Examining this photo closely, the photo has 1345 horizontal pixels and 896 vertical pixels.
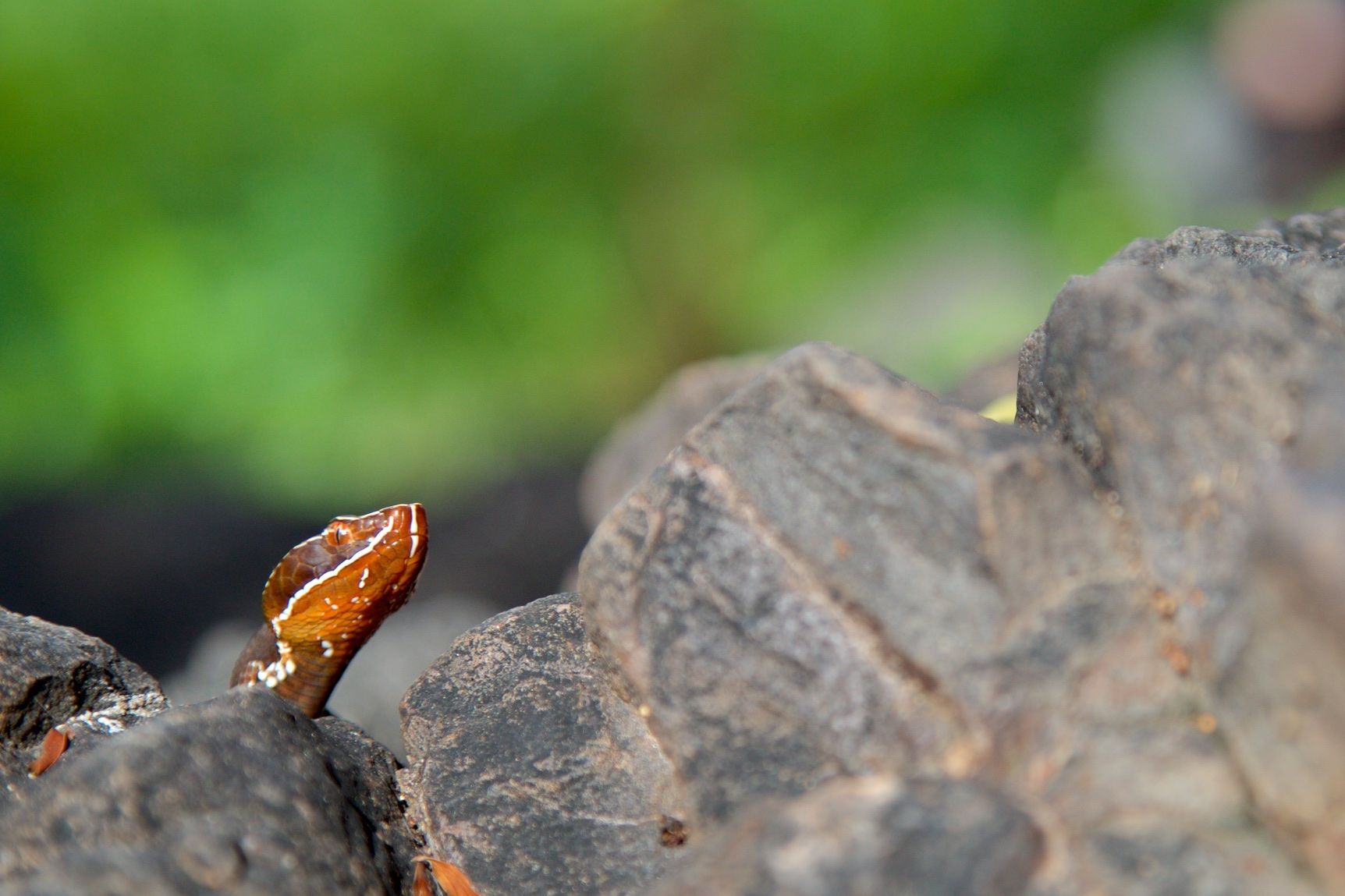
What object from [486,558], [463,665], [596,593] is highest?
[596,593]

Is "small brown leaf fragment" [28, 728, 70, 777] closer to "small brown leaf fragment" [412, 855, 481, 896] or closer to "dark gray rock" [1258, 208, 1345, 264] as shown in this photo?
"small brown leaf fragment" [412, 855, 481, 896]

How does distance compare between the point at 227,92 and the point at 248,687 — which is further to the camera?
the point at 227,92

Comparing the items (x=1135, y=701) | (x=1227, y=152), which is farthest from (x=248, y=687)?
(x=1227, y=152)

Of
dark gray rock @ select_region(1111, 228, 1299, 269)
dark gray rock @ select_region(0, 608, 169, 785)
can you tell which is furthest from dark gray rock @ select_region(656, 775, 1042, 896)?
dark gray rock @ select_region(0, 608, 169, 785)

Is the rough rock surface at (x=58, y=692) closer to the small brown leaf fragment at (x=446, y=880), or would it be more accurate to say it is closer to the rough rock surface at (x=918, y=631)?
the small brown leaf fragment at (x=446, y=880)

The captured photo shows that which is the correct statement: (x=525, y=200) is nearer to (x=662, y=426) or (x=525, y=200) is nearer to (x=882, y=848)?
(x=662, y=426)

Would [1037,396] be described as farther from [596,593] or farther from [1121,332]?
[596,593]
